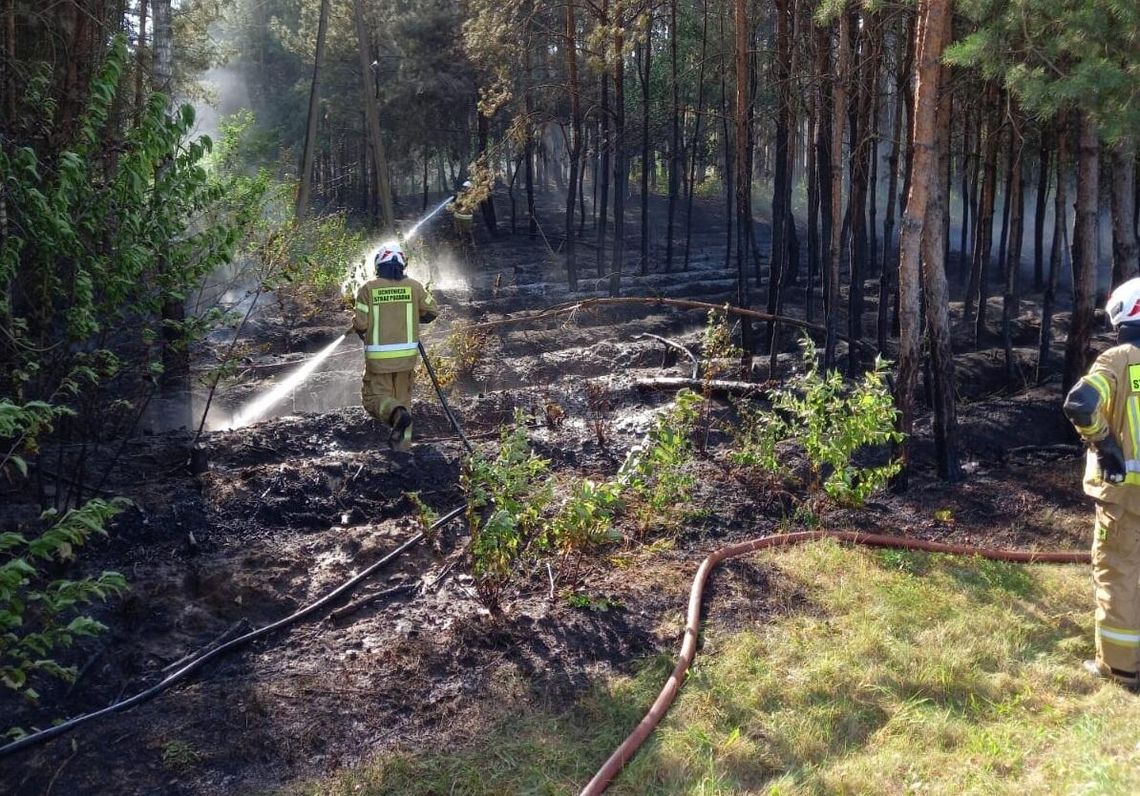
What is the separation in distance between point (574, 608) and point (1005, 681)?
7.62 ft

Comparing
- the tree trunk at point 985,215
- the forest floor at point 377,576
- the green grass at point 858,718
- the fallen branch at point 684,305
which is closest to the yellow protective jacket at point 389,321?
the forest floor at point 377,576

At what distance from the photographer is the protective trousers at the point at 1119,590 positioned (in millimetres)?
4734

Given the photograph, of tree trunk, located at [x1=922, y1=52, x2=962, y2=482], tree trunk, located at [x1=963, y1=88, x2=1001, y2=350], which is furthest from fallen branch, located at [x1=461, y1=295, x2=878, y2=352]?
tree trunk, located at [x1=963, y1=88, x2=1001, y2=350]

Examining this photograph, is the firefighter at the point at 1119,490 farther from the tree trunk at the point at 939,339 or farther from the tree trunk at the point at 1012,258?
the tree trunk at the point at 1012,258

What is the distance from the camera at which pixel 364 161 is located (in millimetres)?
34219

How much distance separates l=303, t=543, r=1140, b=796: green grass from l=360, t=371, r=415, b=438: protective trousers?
4.53 m

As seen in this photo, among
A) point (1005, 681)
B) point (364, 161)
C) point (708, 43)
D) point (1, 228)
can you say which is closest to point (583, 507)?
point (1005, 681)

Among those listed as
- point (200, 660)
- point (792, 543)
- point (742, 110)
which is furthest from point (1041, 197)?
point (200, 660)

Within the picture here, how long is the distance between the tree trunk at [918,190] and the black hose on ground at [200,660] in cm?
389

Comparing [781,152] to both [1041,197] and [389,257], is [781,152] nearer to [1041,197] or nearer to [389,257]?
[389,257]

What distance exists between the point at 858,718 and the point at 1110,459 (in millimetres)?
1803

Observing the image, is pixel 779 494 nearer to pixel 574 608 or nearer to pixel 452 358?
pixel 574 608

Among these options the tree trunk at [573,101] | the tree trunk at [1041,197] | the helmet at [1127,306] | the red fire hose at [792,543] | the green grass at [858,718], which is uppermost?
the tree trunk at [573,101]

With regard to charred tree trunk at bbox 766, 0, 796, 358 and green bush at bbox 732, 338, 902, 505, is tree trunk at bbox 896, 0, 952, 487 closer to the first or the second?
green bush at bbox 732, 338, 902, 505
